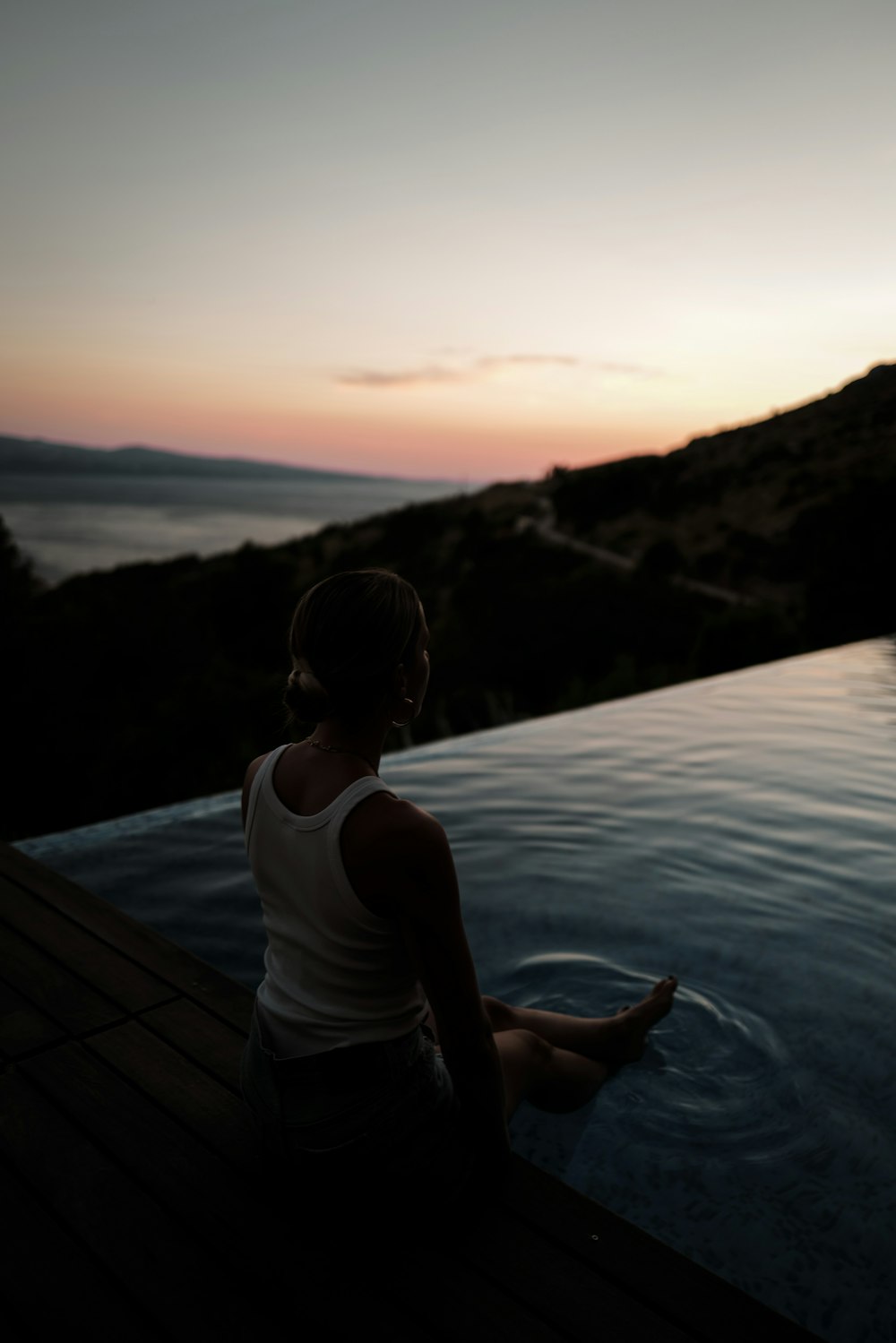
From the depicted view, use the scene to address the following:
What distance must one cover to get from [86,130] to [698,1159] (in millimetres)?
12490

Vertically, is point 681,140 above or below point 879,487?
above

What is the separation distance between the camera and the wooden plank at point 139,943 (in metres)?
2.08

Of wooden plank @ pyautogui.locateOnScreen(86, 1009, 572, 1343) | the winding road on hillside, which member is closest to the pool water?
wooden plank @ pyautogui.locateOnScreen(86, 1009, 572, 1343)

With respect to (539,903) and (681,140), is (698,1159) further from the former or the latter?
(681,140)

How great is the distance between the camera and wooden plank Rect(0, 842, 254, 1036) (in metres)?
2.08

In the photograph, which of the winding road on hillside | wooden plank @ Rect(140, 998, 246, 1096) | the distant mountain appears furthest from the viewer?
the distant mountain

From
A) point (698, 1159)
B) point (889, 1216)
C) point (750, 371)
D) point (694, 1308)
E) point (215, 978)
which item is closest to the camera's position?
point (694, 1308)

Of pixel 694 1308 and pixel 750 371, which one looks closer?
pixel 694 1308

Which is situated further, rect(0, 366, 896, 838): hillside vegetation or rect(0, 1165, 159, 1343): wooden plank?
rect(0, 366, 896, 838): hillside vegetation

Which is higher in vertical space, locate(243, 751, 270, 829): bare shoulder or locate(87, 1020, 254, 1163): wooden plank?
locate(243, 751, 270, 829): bare shoulder

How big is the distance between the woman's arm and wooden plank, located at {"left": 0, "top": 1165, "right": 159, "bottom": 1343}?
588mm

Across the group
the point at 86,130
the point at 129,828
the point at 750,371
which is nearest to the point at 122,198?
the point at 86,130

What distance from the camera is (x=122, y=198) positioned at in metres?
11.7

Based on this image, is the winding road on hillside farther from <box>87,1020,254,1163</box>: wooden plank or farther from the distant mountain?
the distant mountain
